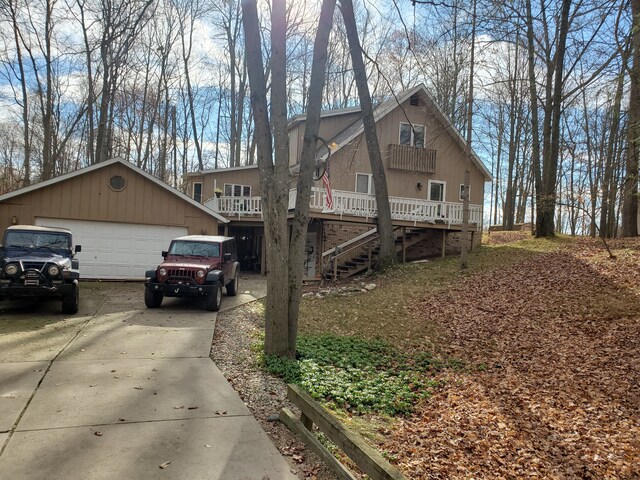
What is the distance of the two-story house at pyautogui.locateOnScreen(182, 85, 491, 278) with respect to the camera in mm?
18594

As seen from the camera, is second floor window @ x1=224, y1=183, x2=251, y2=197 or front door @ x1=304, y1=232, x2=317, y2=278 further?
Answer: second floor window @ x1=224, y1=183, x2=251, y2=197

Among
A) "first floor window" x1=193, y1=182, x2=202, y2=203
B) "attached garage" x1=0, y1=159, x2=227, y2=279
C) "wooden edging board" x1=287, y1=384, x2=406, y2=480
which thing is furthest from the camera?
"first floor window" x1=193, y1=182, x2=202, y2=203

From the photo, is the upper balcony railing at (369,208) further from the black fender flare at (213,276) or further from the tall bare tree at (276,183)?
the tall bare tree at (276,183)

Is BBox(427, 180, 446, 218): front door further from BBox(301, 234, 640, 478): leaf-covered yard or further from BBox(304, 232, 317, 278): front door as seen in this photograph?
BBox(301, 234, 640, 478): leaf-covered yard

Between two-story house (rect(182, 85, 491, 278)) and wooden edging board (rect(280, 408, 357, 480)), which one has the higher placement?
two-story house (rect(182, 85, 491, 278))

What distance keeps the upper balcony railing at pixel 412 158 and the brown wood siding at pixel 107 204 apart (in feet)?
30.5

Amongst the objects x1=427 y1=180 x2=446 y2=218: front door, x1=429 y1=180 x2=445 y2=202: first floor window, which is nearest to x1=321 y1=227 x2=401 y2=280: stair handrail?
x1=427 y1=180 x2=446 y2=218: front door

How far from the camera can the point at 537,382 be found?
6.79m

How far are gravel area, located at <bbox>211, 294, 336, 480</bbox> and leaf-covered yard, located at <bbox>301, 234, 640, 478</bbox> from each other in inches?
38.0

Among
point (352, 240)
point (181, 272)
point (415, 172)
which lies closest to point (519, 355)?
point (181, 272)

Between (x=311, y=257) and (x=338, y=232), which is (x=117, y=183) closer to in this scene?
(x=311, y=257)

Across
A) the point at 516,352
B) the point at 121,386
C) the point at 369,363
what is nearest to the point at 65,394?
the point at 121,386

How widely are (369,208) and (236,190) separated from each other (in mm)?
8691

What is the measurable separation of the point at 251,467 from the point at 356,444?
0.99 metres
